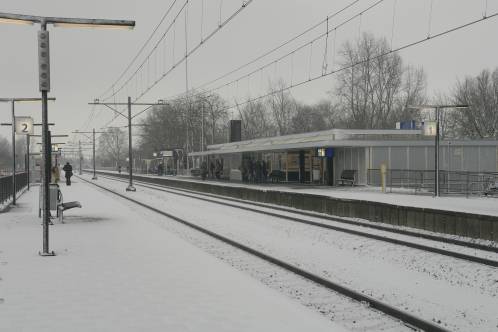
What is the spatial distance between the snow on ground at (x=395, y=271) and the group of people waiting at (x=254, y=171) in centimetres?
2452

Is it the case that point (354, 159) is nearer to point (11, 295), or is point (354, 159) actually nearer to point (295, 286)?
point (295, 286)

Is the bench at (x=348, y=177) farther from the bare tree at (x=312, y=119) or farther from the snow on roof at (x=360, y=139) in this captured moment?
the bare tree at (x=312, y=119)

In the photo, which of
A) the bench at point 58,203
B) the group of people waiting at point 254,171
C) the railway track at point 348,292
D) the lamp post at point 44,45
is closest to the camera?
the railway track at point 348,292

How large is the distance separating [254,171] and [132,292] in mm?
35286

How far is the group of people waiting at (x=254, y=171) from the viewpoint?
39.2 meters

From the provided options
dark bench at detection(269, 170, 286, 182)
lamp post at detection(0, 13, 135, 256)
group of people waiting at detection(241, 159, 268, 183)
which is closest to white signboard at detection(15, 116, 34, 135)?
lamp post at detection(0, 13, 135, 256)

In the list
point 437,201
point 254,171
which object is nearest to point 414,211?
point 437,201

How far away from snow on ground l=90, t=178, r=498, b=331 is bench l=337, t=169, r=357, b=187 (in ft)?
55.8

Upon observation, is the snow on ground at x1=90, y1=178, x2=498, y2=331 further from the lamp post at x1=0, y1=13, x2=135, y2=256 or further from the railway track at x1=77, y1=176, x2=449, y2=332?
the lamp post at x1=0, y1=13, x2=135, y2=256

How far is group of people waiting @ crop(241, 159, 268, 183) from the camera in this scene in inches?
1544

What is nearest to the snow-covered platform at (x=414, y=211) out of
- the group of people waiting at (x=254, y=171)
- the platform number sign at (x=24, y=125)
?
the platform number sign at (x=24, y=125)

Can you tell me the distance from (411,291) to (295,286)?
60.6 inches

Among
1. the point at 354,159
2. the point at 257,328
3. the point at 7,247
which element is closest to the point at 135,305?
the point at 257,328

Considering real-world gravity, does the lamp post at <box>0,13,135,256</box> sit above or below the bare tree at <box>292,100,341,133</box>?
below
